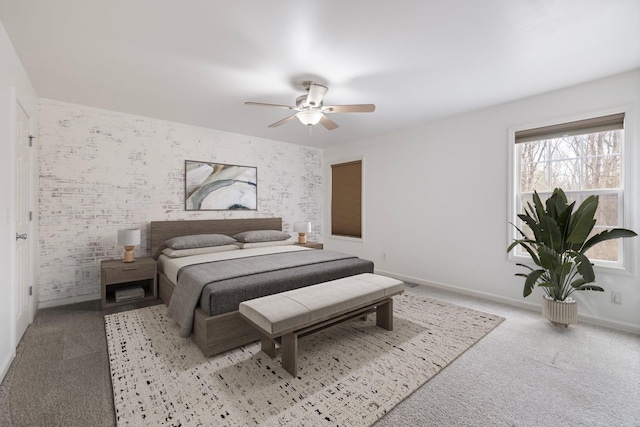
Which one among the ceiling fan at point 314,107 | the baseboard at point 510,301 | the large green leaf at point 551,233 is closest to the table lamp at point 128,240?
the ceiling fan at point 314,107

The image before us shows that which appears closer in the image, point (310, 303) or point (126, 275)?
point (310, 303)

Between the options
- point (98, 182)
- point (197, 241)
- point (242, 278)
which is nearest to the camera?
point (242, 278)

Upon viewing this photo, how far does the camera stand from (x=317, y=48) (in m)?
2.39

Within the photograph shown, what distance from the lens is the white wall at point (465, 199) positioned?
296 centimetres

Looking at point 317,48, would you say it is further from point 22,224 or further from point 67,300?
point 67,300

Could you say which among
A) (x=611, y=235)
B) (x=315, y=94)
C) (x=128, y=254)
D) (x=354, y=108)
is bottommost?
(x=128, y=254)

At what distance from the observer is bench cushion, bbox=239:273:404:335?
2.08 meters

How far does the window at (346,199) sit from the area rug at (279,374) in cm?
288

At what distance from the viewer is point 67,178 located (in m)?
3.60

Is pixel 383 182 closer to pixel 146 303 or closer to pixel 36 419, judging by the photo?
pixel 146 303

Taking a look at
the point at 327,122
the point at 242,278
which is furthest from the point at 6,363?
the point at 327,122

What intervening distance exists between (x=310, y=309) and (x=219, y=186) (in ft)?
11.0

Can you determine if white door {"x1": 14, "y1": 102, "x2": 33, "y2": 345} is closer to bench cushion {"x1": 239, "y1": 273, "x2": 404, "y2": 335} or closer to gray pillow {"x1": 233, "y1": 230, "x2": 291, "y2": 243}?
bench cushion {"x1": 239, "y1": 273, "x2": 404, "y2": 335}

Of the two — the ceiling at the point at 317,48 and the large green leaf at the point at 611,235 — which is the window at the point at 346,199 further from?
the large green leaf at the point at 611,235
